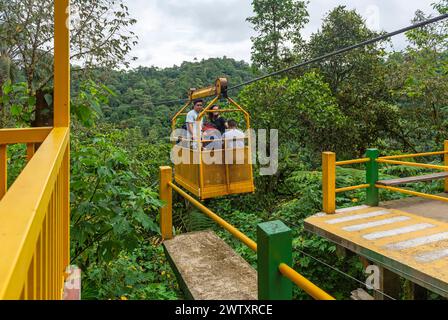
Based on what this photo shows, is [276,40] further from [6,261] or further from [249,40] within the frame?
[6,261]

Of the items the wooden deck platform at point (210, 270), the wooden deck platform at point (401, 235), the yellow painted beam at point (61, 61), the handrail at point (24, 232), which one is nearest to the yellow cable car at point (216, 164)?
the wooden deck platform at point (401, 235)

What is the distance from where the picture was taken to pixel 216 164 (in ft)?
19.0

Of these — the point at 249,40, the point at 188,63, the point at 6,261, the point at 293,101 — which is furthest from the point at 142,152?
the point at 188,63

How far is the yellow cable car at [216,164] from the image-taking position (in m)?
5.61

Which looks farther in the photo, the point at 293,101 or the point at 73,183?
the point at 293,101

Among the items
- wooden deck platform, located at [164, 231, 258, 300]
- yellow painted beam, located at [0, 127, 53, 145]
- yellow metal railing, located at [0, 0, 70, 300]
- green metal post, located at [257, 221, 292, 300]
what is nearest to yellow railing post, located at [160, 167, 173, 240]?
wooden deck platform, located at [164, 231, 258, 300]

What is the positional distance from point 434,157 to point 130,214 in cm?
995

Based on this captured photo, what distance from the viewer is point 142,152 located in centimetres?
1093

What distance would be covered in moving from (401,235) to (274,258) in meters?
2.92

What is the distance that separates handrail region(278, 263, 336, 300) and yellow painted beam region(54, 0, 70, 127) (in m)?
1.52

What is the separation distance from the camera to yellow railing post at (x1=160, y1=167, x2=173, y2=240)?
11.1ft

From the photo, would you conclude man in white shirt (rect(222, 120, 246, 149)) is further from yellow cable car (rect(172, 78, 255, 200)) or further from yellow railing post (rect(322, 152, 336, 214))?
yellow railing post (rect(322, 152, 336, 214))

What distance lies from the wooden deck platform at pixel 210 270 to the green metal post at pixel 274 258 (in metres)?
0.98

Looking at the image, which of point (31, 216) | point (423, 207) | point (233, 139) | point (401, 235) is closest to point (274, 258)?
point (31, 216)
